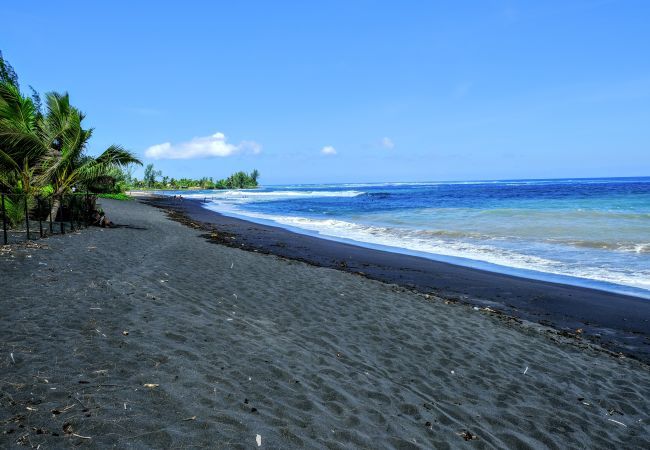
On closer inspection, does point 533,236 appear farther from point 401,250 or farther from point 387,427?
point 387,427

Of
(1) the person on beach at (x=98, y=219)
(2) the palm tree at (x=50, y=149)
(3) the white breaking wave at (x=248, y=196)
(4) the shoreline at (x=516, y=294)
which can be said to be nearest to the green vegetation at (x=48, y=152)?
→ (2) the palm tree at (x=50, y=149)

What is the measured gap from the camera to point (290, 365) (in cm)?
548

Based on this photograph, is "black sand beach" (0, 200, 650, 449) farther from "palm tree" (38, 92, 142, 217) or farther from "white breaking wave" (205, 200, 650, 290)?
"palm tree" (38, 92, 142, 217)

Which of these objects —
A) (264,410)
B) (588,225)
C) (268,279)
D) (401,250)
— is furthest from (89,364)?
(588,225)

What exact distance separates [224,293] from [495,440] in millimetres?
6232

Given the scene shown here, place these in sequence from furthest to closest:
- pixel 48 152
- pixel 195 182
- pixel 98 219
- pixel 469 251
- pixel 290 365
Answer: pixel 195 182 → pixel 98 219 → pixel 469 251 → pixel 48 152 → pixel 290 365

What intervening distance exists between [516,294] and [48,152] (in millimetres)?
18262

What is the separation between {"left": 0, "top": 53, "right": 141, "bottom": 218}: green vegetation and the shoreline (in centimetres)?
699

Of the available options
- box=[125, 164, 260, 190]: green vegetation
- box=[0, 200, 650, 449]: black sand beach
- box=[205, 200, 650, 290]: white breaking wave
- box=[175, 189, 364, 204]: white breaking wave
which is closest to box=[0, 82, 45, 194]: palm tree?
box=[0, 200, 650, 449]: black sand beach

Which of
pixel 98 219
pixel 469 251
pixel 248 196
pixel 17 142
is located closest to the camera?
pixel 17 142

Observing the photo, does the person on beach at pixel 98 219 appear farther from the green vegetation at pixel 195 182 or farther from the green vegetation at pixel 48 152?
the green vegetation at pixel 195 182

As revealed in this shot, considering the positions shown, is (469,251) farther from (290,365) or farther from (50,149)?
(50,149)

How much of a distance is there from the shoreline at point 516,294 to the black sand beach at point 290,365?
10 centimetres

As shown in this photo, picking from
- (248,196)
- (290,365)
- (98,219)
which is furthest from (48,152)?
(248,196)
